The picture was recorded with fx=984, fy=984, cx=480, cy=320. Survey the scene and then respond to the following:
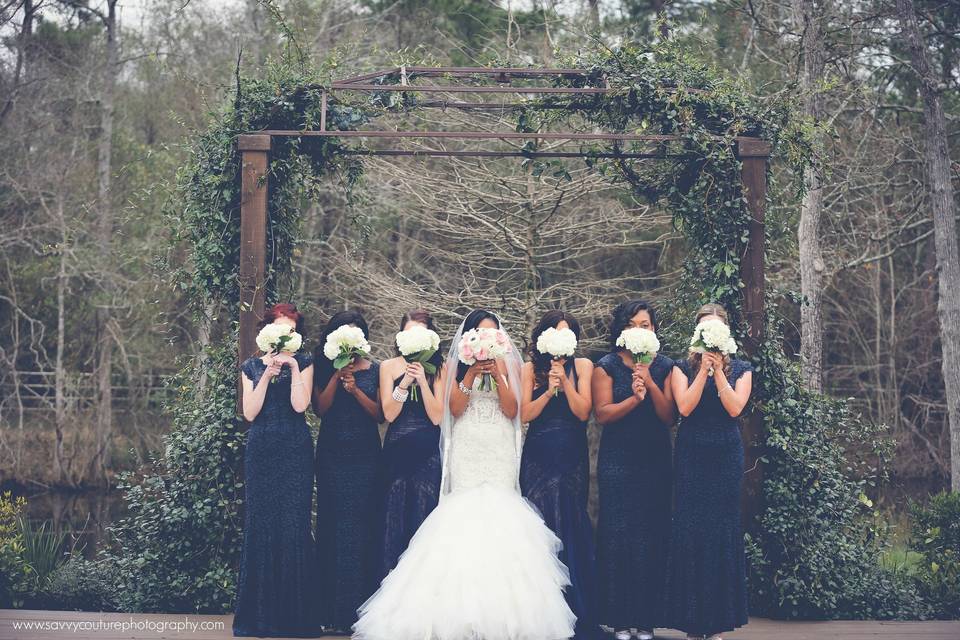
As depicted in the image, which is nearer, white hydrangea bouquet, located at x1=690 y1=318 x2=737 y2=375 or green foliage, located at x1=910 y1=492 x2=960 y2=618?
white hydrangea bouquet, located at x1=690 y1=318 x2=737 y2=375

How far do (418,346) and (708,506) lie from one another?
1779 millimetres

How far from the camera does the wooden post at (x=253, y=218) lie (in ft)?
20.3

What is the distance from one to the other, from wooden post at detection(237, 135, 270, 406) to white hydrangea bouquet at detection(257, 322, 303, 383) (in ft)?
2.52

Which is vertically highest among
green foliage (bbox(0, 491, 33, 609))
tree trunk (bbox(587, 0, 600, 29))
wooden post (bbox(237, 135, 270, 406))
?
tree trunk (bbox(587, 0, 600, 29))

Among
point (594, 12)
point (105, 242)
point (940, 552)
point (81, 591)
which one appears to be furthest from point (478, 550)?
point (105, 242)

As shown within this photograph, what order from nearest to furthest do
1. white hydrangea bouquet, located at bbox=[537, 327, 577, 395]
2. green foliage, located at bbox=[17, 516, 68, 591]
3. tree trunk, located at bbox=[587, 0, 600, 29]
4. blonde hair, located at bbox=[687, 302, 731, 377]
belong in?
white hydrangea bouquet, located at bbox=[537, 327, 577, 395] < blonde hair, located at bbox=[687, 302, 731, 377] < green foliage, located at bbox=[17, 516, 68, 591] < tree trunk, located at bbox=[587, 0, 600, 29]

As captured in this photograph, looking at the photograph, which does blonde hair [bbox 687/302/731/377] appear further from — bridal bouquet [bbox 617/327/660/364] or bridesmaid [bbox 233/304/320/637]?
bridesmaid [bbox 233/304/320/637]

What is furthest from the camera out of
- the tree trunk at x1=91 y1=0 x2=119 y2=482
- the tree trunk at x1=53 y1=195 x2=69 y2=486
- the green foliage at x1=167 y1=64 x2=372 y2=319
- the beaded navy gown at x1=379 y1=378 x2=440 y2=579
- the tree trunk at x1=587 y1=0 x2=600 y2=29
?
the tree trunk at x1=91 y1=0 x2=119 y2=482

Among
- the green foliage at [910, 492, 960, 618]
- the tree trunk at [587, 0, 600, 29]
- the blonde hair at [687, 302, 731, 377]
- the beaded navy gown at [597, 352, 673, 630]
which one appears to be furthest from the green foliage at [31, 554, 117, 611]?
the tree trunk at [587, 0, 600, 29]

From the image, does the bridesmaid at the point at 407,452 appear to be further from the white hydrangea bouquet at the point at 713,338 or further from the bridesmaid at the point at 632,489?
the white hydrangea bouquet at the point at 713,338

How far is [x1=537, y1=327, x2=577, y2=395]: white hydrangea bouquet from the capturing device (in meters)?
5.29

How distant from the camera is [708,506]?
17.3ft

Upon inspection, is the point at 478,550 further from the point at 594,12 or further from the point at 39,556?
the point at 594,12

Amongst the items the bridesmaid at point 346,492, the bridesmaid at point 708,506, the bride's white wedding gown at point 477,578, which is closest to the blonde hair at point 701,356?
the bridesmaid at point 708,506
